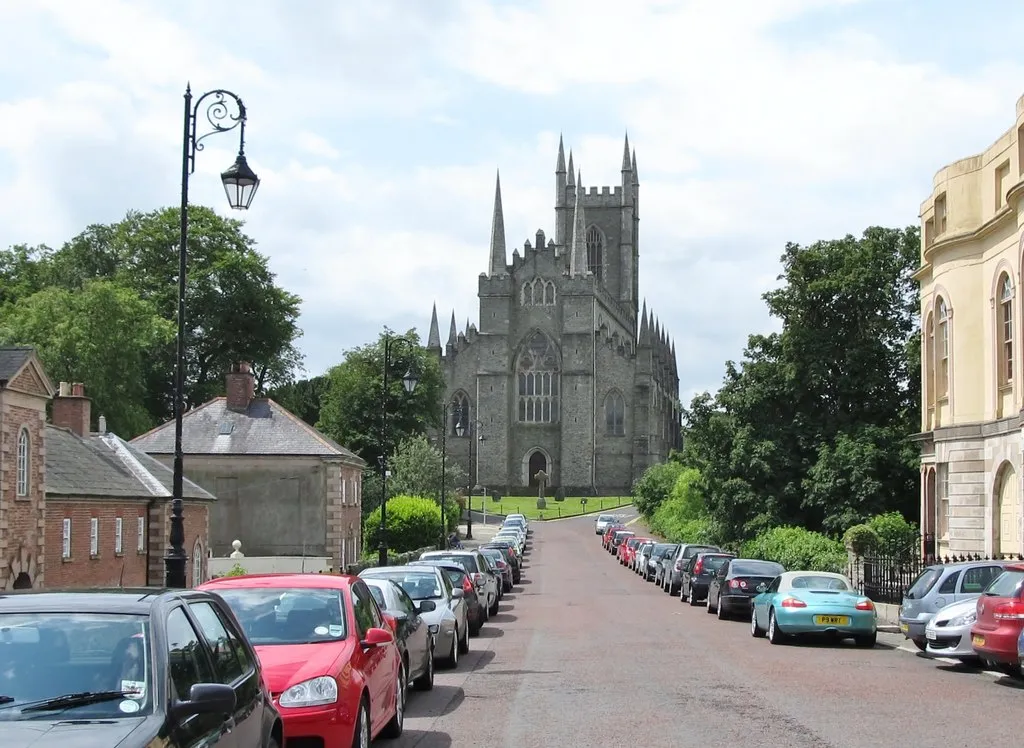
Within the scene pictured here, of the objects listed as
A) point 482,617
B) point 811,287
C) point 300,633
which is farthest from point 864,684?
point 811,287

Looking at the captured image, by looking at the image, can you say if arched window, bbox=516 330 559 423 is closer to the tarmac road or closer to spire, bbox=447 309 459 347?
spire, bbox=447 309 459 347

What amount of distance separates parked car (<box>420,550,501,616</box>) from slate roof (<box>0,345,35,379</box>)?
351 inches

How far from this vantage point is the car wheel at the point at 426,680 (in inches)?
580

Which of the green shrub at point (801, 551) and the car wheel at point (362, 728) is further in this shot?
the green shrub at point (801, 551)

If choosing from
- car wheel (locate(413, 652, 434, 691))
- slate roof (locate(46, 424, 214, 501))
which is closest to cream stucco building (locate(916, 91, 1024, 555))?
car wheel (locate(413, 652, 434, 691))

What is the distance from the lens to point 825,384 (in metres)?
46.2

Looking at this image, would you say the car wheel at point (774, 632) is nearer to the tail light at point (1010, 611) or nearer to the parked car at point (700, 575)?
the tail light at point (1010, 611)

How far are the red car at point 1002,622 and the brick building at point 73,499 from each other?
1399 centimetres

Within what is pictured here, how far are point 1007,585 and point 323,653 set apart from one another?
9974mm

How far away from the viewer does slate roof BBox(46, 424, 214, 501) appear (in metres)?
31.2

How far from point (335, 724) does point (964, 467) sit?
25.5 m

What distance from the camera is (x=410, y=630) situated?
13.8 m

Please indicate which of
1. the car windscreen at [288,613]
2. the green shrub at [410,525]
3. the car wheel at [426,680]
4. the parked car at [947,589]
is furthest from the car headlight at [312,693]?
the green shrub at [410,525]

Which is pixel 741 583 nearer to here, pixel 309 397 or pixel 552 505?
pixel 309 397
